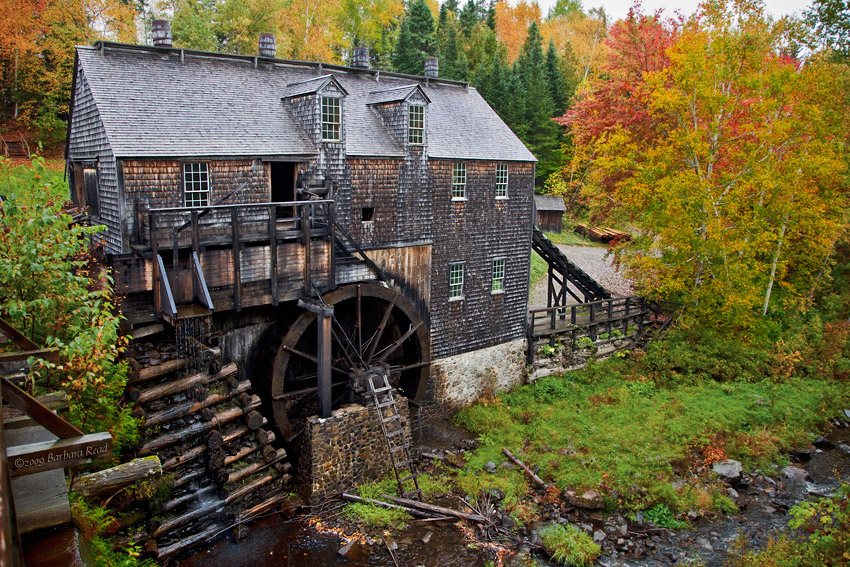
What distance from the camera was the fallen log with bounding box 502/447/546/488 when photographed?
44.9ft

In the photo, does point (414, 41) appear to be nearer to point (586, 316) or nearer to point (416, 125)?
point (586, 316)

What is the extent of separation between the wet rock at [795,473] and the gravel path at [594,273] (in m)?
10.1

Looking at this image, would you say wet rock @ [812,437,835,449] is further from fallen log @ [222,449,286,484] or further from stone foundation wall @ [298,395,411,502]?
fallen log @ [222,449,286,484]

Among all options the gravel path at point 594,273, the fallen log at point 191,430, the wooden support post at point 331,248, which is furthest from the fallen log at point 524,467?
the gravel path at point 594,273

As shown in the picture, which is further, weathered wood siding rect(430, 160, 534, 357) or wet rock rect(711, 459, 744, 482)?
weathered wood siding rect(430, 160, 534, 357)

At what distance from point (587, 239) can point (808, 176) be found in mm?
17241

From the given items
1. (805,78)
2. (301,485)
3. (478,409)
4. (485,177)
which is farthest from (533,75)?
(301,485)

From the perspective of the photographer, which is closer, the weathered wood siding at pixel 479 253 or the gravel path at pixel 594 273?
the weathered wood siding at pixel 479 253

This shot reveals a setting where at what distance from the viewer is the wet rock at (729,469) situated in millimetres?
14177

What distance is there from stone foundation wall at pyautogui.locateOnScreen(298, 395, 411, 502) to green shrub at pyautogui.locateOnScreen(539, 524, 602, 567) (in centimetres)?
399

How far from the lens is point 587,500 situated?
42.3 feet

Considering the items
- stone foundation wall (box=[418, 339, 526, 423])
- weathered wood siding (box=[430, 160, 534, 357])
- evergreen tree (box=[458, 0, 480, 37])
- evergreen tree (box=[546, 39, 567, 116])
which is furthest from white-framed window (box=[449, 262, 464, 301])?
evergreen tree (box=[458, 0, 480, 37])

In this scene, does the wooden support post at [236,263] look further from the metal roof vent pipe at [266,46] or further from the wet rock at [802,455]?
the wet rock at [802,455]

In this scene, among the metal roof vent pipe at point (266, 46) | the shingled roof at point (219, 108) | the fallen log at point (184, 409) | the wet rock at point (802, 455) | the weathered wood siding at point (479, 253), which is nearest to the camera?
the fallen log at point (184, 409)
